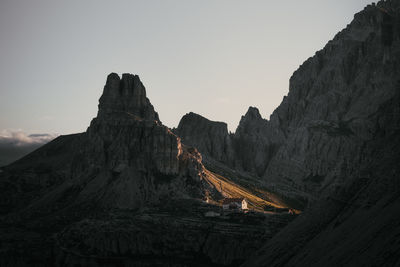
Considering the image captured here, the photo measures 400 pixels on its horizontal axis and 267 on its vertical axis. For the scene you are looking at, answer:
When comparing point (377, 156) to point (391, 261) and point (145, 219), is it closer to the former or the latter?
point (391, 261)


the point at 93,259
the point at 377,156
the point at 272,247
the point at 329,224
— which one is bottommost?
the point at 93,259

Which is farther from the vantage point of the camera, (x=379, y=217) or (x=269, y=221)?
(x=269, y=221)

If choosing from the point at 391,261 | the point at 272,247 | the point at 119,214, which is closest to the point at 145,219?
the point at 119,214

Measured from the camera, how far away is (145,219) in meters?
180

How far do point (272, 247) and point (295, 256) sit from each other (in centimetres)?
1922

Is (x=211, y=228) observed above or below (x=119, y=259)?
above

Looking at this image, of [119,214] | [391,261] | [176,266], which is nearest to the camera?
[391,261]

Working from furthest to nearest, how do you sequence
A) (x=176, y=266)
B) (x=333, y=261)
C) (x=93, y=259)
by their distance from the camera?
1. (x=93, y=259)
2. (x=176, y=266)
3. (x=333, y=261)

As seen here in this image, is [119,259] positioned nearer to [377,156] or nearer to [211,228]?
[211,228]

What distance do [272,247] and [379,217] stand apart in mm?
40072

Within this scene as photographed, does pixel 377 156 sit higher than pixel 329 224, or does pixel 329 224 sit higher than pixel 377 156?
pixel 377 156

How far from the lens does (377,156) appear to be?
130m

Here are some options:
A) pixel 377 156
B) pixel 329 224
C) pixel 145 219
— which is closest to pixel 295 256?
pixel 329 224

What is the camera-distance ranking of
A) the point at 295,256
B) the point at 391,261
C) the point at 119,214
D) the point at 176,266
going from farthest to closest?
the point at 119,214 < the point at 176,266 < the point at 295,256 < the point at 391,261
